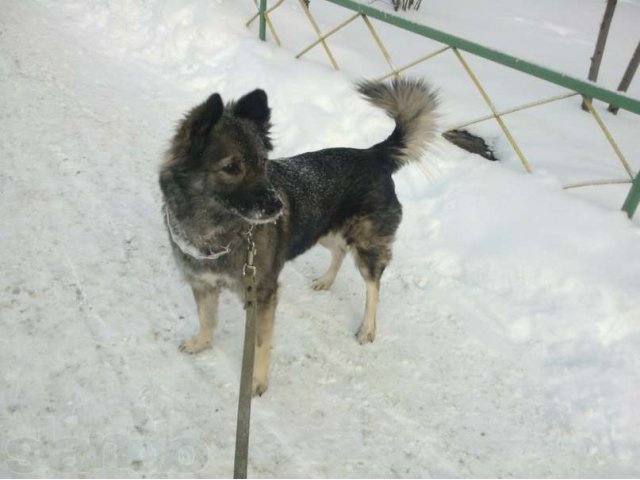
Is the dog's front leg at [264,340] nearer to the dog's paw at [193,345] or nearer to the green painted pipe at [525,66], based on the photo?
the dog's paw at [193,345]

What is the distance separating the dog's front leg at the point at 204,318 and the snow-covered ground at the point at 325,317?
0.11 m

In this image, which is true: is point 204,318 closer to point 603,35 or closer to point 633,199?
point 633,199

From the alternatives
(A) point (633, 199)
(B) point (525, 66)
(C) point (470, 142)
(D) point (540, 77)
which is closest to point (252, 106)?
(B) point (525, 66)

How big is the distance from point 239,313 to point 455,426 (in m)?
1.76

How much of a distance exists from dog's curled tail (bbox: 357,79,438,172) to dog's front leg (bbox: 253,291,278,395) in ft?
4.99

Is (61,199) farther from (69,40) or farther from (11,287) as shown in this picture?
(69,40)

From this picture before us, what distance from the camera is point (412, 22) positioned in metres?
5.39

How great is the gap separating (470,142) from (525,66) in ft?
3.45

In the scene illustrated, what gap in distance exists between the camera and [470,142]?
17.9 feet

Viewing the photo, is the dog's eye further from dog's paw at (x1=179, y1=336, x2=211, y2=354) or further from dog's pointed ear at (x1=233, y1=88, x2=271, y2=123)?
dog's paw at (x1=179, y1=336, x2=211, y2=354)

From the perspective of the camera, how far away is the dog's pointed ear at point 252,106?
277cm

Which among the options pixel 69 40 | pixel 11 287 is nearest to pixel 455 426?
pixel 11 287

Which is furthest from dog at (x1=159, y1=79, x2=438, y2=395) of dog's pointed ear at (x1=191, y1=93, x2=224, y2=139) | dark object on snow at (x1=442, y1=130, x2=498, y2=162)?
dark object on snow at (x1=442, y1=130, x2=498, y2=162)

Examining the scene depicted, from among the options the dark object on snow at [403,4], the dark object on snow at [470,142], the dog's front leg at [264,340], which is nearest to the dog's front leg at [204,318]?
the dog's front leg at [264,340]
